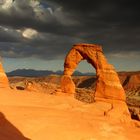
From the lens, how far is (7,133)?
1531cm

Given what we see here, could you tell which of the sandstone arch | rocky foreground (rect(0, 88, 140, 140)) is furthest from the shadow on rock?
the sandstone arch

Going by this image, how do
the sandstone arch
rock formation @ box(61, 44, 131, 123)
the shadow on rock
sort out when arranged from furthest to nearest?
1. the sandstone arch
2. rock formation @ box(61, 44, 131, 123)
3. the shadow on rock

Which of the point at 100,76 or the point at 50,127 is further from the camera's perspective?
the point at 100,76

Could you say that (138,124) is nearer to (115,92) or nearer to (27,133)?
(115,92)

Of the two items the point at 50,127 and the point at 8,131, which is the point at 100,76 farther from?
the point at 8,131

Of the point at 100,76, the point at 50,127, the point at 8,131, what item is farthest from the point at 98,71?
the point at 8,131

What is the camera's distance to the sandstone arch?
31.8 meters

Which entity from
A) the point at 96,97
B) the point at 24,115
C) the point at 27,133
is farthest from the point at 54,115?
the point at 96,97

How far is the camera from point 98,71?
32.5 m

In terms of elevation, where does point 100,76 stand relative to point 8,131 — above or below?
above

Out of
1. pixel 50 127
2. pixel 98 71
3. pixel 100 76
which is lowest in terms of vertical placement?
pixel 50 127

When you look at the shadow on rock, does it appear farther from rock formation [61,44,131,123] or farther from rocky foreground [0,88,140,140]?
rock formation [61,44,131,123]

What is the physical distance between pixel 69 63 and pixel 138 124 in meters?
9.72

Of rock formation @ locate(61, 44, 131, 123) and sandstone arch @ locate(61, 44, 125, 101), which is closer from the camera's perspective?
rock formation @ locate(61, 44, 131, 123)
